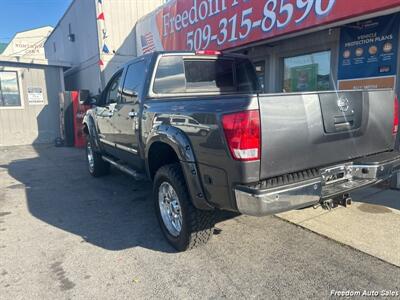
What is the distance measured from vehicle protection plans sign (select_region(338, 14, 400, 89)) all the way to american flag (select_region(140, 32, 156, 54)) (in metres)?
6.99

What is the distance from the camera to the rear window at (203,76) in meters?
3.93

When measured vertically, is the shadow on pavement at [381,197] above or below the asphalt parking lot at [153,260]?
above

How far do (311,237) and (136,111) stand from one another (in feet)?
8.51

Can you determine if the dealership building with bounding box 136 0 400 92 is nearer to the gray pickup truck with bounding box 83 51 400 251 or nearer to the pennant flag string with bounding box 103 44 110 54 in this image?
the gray pickup truck with bounding box 83 51 400 251

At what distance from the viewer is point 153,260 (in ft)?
10.4

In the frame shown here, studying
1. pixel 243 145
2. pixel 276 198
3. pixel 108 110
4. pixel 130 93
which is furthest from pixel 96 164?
pixel 276 198

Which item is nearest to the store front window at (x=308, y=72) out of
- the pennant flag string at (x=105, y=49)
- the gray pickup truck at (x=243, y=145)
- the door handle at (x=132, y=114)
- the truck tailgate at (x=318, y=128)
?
the gray pickup truck at (x=243, y=145)

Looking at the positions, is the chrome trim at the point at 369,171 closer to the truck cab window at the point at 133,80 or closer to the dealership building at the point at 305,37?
the dealership building at the point at 305,37

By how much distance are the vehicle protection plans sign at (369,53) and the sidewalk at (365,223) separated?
1979 millimetres

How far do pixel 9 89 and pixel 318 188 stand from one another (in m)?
13.6

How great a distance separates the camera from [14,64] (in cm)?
1252

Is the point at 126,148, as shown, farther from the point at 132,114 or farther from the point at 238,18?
the point at 238,18

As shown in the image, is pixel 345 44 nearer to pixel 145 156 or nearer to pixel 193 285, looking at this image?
pixel 145 156

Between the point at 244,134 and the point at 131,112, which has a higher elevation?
the point at 131,112
